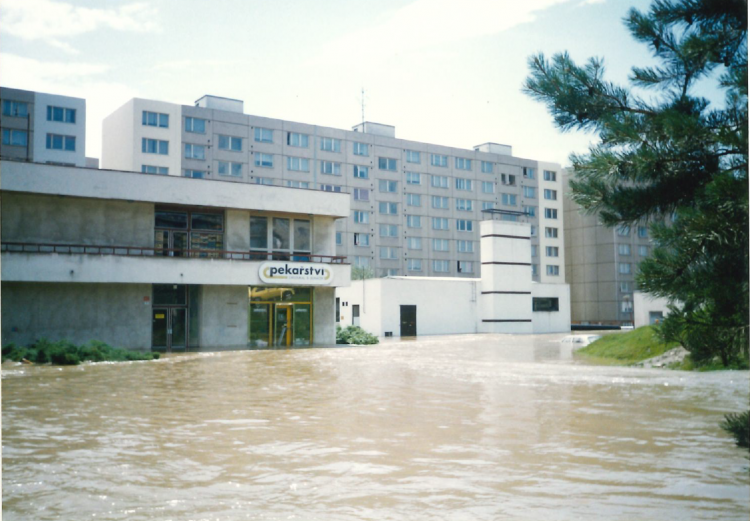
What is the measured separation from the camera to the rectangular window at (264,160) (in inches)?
2322

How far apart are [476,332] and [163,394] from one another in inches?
1465

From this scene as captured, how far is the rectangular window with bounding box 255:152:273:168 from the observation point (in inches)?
2322

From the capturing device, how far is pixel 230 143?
57781 mm

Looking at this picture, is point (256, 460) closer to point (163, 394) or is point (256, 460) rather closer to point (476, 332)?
point (163, 394)

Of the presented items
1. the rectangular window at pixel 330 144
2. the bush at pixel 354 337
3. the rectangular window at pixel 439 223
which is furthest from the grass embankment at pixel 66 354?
the rectangular window at pixel 439 223

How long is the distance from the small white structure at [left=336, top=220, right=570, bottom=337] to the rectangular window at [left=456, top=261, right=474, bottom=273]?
17.5 m

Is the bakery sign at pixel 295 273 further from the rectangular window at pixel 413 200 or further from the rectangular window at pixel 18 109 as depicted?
the rectangular window at pixel 413 200

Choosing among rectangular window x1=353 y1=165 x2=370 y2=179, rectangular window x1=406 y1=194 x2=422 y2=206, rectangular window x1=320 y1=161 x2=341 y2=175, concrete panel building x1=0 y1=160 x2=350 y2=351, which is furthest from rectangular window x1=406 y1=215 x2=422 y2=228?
concrete panel building x1=0 y1=160 x2=350 y2=351

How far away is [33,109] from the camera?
51.4 metres

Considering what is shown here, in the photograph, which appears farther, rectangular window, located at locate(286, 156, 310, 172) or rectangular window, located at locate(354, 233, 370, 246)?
rectangular window, located at locate(354, 233, 370, 246)

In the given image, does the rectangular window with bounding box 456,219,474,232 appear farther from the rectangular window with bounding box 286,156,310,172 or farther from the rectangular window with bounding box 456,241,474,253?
the rectangular window with bounding box 286,156,310,172

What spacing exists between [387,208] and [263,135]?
13319 mm

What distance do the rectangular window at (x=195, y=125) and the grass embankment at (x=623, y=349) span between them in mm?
40682

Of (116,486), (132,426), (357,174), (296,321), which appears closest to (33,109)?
(357,174)
